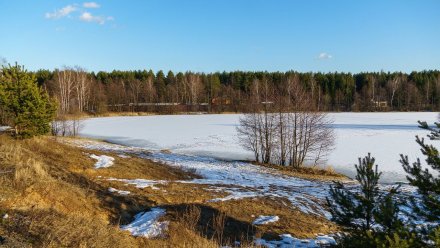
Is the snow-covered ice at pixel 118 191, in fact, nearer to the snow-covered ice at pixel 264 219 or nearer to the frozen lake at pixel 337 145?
the snow-covered ice at pixel 264 219

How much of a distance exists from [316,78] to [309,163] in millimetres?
77443

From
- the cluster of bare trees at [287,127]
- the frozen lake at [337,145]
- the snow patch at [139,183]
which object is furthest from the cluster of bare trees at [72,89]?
the snow patch at [139,183]

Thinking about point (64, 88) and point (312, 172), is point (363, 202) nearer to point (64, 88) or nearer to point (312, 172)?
point (312, 172)

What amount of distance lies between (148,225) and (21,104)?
11335 mm

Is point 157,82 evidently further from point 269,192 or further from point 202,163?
point 269,192

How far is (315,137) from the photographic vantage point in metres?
25.4

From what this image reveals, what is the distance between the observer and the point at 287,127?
88.1ft

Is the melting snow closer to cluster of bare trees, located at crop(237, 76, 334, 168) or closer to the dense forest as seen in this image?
cluster of bare trees, located at crop(237, 76, 334, 168)

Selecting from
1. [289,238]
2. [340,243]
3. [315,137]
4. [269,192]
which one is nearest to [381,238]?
[340,243]

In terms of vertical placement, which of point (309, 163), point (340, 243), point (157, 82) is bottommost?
point (309, 163)

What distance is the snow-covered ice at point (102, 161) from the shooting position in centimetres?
1606

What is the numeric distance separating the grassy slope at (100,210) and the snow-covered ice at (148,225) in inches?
8.5

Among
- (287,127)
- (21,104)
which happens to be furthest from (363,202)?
(287,127)

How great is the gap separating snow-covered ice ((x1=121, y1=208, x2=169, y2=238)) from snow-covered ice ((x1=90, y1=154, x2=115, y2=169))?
7.03 metres
